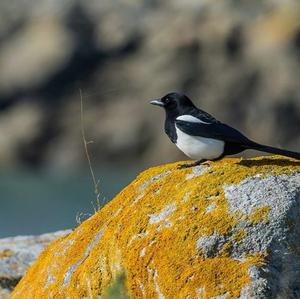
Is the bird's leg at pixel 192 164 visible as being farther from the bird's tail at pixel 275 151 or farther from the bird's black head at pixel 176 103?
the bird's black head at pixel 176 103

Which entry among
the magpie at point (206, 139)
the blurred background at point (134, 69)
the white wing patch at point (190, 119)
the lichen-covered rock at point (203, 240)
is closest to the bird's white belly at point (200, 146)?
the magpie at point (206, 139)

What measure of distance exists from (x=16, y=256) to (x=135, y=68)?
57.2 m

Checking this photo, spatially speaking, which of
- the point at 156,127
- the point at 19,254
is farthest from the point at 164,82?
the point at 19,254

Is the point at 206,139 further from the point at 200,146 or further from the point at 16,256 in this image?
the point at 16,256

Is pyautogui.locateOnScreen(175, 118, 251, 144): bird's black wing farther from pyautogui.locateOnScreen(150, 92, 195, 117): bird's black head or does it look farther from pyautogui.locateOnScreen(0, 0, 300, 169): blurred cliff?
pyautogui.locateOnScreen(0, 0, 300, 169): blurred cliff

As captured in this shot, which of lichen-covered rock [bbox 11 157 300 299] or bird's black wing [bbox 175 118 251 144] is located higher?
bird's black wing [bbox 175 118 251 144]

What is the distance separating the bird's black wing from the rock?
2.39m

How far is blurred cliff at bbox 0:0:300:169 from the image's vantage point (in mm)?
60844

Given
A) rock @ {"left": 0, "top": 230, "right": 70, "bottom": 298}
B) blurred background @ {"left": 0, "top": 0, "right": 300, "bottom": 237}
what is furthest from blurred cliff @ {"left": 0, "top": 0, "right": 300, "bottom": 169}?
rock @ {"left": 0, "top": 230, "right": 70, "bottom": 298}

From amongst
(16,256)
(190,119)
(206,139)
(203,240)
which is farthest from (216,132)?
(16,256)

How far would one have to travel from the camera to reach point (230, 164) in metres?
7.52

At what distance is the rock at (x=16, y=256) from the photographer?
998 centimetres

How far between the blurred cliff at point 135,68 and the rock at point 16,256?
150ft

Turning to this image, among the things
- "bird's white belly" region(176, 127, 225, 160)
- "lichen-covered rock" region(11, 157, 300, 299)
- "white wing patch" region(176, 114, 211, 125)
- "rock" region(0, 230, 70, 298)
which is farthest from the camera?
"rock" region(0, 230, 70, 298)
